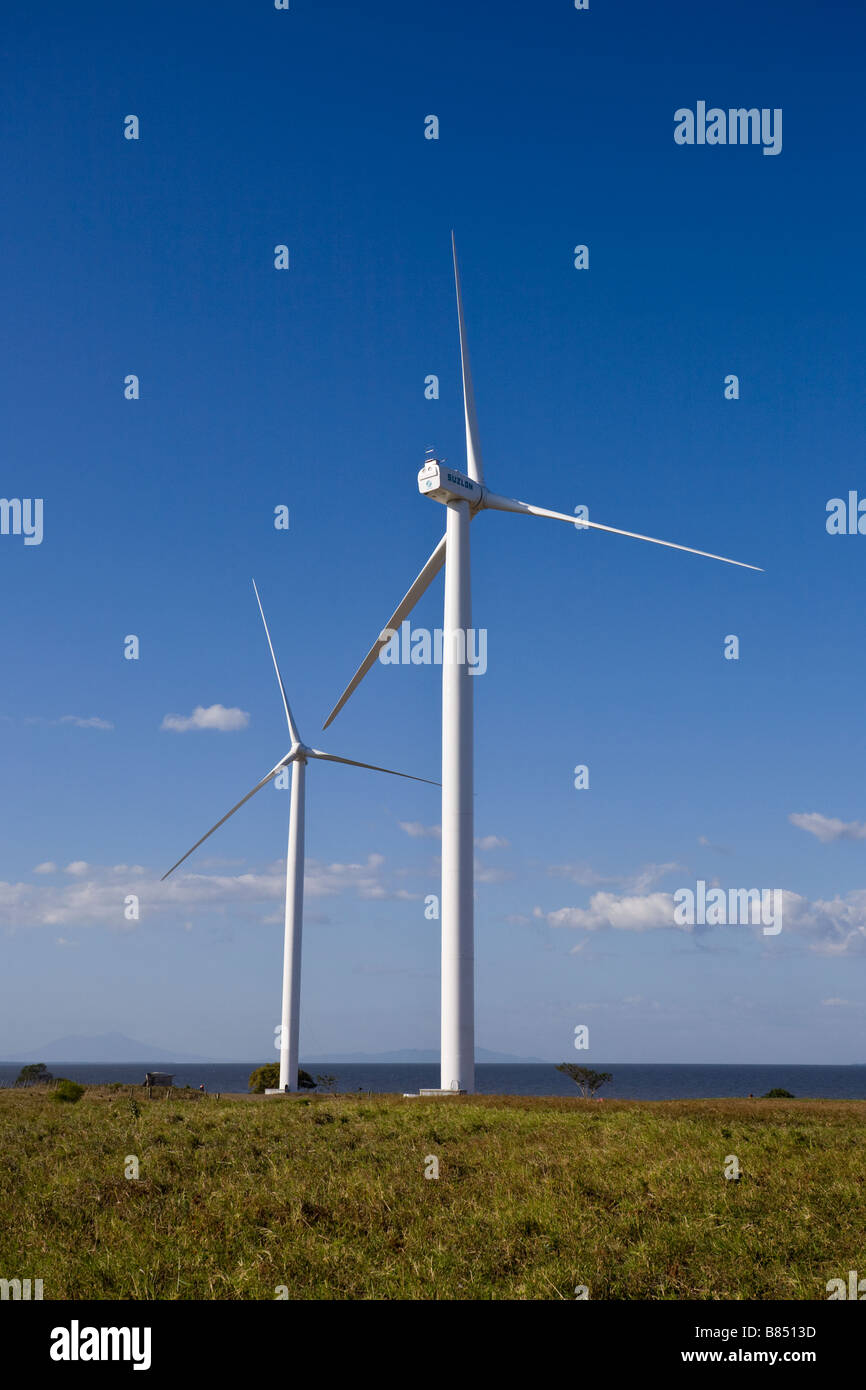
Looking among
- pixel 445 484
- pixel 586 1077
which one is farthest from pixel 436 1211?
pixel 586 1077

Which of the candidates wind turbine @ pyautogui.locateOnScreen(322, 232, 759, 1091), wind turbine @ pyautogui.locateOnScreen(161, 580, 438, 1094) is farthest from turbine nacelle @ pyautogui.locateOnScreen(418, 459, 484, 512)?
wind turbine @ pyautogui.locateOnScreen(161, 580, 438, 1094)

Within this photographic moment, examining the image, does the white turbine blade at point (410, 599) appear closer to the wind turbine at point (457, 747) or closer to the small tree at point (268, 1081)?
the wind turbine at point (457, 747)

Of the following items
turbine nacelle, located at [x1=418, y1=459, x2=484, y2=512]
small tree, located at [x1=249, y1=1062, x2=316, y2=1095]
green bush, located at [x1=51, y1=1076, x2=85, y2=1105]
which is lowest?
small tree, located at [x1=249, y1=1062, x2=316, y2=1095]

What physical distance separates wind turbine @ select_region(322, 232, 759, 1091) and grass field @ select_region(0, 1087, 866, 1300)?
1320 cm

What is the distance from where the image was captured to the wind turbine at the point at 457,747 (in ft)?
132

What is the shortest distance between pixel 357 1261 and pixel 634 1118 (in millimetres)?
15868

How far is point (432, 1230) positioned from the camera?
51.4 ft

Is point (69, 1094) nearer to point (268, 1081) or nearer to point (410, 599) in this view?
point (410, 599)

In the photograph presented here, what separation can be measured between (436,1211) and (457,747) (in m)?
26.3

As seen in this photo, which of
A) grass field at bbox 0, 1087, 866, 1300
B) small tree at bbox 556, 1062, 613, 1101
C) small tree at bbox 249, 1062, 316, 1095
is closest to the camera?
grass field at bbox 0, 1087, 866, 1300

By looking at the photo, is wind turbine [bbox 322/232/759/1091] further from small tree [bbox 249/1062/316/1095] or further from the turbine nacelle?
small tree [bbox 249/1062/316/1095]

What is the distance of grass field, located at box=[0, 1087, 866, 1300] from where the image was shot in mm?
13602
